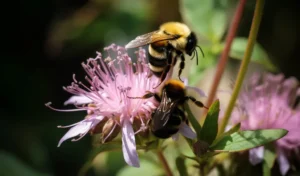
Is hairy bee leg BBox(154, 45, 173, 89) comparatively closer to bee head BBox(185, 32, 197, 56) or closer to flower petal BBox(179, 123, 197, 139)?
bee head BBox(185, 32, 197, 56)

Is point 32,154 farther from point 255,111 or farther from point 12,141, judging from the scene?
point 255,111

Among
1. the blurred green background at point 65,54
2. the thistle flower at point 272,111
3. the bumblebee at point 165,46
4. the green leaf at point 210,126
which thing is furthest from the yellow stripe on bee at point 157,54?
the blurred green background at point 65,54

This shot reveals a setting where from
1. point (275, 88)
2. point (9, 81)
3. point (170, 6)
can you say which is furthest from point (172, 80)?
point (9, 81)

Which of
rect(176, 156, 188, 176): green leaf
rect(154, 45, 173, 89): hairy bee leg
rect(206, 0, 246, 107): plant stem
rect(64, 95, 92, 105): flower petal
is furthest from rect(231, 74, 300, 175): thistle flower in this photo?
rect(64, 95, 92, 105): flower petal

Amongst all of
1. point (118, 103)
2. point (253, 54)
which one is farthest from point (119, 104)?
point (253, 54)

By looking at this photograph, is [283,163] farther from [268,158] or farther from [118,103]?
[118,103]

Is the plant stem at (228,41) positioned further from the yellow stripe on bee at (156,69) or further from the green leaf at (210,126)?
the green leaf at (210,126)

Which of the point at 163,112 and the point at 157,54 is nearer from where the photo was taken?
the point at 163,112
